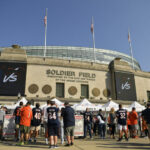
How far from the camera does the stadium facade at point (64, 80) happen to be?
24.8 metres

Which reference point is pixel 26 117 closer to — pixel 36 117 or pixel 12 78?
pixel 36 117

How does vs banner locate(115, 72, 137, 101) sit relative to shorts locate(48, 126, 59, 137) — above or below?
above

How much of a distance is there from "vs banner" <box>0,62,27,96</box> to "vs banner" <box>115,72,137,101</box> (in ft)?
53.2

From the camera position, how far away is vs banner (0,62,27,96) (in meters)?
24.1

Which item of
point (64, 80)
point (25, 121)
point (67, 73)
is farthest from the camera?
point (67, 73)

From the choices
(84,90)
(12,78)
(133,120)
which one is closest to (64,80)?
(84,90)

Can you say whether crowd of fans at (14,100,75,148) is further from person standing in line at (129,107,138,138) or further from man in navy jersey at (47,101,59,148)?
person standing in line at (129,107,138,138)

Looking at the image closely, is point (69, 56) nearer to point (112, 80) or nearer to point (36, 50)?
point (36, 50)

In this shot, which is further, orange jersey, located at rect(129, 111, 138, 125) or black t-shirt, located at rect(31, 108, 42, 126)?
orange jersey, located at rect(129, 111, 138, 125)

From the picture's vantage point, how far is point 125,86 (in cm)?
3041

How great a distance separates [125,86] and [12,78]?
64.4 ft

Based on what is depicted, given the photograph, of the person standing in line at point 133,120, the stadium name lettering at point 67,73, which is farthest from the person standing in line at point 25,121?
the stadium name lettering at point 67,73

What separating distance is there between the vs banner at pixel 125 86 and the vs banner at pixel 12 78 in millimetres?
16216

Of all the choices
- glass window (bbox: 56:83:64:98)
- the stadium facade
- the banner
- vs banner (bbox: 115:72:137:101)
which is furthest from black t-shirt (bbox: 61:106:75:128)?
vs banner (bbox: 115:72:137:101)
